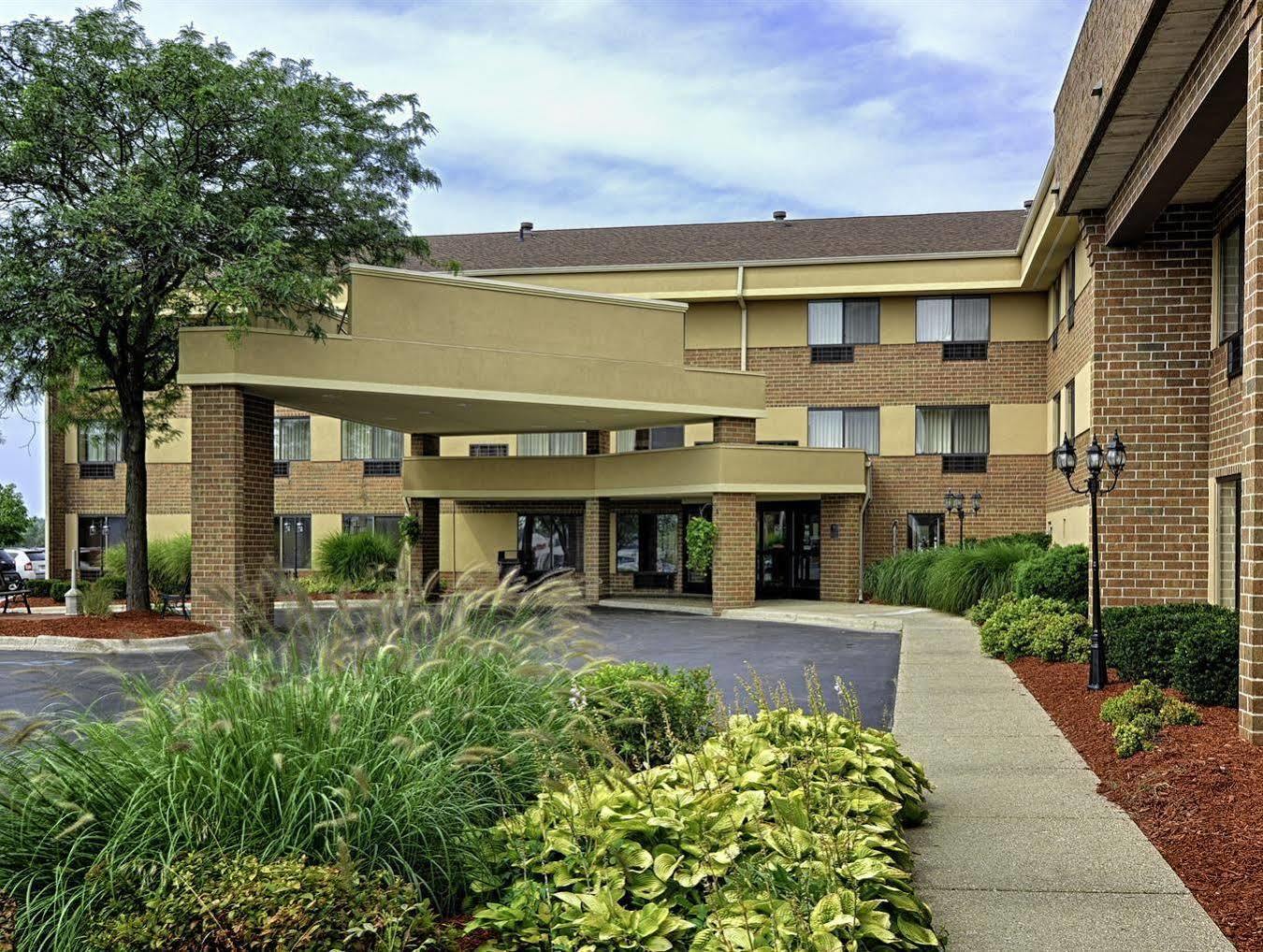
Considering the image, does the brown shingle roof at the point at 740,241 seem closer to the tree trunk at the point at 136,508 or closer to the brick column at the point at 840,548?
the brick column at the point at 840,548

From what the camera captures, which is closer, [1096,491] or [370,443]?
[1096,491]

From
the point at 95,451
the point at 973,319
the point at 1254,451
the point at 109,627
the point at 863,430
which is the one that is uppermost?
the point at 973,319

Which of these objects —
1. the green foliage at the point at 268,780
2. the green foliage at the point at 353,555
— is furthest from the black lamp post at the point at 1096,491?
the green foliage at the point at 353,555

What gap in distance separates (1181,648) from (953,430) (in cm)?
2183

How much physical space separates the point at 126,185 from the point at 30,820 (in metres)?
16.8

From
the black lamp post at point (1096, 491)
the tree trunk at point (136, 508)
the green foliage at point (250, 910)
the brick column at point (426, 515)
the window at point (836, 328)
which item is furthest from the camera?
the window at point (836, 328)

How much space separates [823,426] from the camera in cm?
3216

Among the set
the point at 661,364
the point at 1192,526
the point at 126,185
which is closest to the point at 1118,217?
the point at 1192,526

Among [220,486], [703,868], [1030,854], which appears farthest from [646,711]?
[220,486]

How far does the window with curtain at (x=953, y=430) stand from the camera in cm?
3119

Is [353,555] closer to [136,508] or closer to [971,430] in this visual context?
[136,508]

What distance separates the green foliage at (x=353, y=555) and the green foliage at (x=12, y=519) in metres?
8.51

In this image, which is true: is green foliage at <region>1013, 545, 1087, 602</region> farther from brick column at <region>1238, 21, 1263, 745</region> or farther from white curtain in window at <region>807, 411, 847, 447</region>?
white curtain in window at <region>807, 411, 847, 447</region>

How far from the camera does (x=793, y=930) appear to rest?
3949mm
